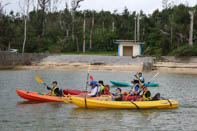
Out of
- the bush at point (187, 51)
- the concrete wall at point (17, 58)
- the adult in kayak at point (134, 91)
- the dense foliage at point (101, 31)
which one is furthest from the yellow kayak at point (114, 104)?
the dense foliage at point (101, 31)

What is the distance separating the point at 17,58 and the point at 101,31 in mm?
17770

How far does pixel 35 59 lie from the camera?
4047cm

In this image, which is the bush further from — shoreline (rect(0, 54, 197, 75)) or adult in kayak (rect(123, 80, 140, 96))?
adult in kayak (rect(123, 80, 140, 96))

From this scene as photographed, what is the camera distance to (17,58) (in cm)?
3853

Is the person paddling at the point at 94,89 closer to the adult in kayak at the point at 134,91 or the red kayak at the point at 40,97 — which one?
the adult in kayak at the point at 134,91

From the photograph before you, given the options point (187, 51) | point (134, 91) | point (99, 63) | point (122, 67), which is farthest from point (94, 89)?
point (187, 51)

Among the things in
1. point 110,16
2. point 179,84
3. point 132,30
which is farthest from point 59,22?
point 179,84

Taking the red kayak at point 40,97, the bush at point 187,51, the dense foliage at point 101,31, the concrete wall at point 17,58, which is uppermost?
the dense foliage at point 101,31

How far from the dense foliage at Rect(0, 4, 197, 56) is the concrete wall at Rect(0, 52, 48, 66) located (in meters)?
8.30

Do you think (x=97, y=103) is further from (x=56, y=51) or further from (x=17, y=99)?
(x=56, y=51)

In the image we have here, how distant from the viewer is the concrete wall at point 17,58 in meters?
36.9

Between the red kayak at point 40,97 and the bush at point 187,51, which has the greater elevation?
the bush at point 187,51

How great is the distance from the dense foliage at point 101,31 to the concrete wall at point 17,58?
8.30m

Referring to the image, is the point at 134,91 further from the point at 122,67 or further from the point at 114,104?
the point at 122,67
